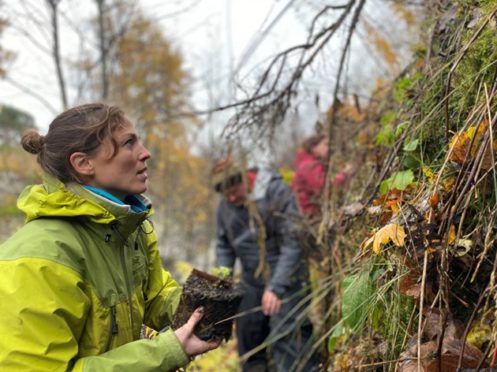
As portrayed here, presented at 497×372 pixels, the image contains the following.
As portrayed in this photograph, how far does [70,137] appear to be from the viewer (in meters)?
1.93

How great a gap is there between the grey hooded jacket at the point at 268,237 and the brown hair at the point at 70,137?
243 cm

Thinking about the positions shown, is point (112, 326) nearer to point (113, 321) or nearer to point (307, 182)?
point (113, 321)

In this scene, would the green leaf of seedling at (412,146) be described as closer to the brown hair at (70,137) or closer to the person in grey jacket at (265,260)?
the brown hair at (70,137)

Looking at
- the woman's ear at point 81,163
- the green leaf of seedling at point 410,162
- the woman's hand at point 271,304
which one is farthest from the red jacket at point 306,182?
the woman's ear at point 81,163

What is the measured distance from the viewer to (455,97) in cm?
192

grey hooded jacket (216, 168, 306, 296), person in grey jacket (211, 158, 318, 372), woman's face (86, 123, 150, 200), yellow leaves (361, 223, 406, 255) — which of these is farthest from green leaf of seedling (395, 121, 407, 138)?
grey hooded jacket (216, 168, 306, 296)

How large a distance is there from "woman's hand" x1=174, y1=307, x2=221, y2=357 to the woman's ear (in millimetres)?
664

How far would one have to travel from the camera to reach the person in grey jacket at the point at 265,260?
4.21 m

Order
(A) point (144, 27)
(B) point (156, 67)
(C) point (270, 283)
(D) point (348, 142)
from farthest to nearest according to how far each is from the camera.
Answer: (B) point (156, 67) < (A) point (144, 27) < (C) point (270, 283) < (D) point (348, 142)

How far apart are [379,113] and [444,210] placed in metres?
2.15

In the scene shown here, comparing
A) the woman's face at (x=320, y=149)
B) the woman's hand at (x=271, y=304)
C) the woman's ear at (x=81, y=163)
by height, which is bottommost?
the woman's hand at (x=271, y=304)

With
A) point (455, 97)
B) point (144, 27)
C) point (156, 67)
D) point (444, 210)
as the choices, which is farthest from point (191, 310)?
point (156, 67)

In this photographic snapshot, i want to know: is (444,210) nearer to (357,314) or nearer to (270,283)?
(357,314)

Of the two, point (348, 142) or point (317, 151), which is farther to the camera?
point (317, 151)
